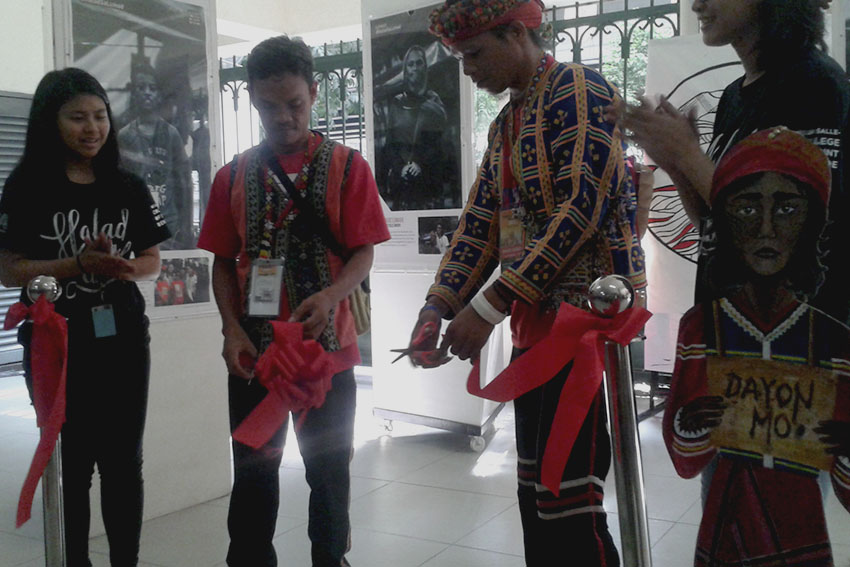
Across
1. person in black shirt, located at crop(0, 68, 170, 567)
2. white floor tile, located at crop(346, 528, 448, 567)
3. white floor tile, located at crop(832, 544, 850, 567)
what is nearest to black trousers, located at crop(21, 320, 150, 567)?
person in black shirt, located at crop(0, 68, 170, 567)

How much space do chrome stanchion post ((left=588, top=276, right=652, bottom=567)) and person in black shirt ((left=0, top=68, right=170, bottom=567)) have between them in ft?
4.71

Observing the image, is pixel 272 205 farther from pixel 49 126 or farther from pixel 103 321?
pixel 49 126

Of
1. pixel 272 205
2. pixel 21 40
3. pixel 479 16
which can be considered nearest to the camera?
pixel 479 16

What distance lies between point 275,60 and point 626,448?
1.23m

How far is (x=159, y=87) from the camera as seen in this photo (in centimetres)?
297

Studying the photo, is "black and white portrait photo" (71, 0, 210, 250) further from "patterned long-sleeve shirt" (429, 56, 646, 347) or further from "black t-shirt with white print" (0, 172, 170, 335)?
"patterned long-sleeve shirt" (429, 56, 646, 347)

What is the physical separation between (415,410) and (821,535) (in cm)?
A: 346

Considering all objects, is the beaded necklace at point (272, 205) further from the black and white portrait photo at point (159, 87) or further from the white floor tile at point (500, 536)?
the white floor tile at point (500, 536)

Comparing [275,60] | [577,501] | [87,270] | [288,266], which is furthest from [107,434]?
[577,501]

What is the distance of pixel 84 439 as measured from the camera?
2057 mm

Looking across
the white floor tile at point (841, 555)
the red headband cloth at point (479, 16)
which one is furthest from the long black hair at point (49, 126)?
the white floor tile at point (841, 555)

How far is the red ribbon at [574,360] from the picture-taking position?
0.86m

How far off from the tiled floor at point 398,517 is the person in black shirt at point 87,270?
0.67 meters

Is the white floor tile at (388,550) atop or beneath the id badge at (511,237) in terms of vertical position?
beneath
